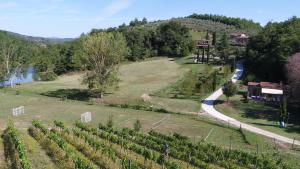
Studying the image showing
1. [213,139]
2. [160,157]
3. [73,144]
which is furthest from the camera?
[213,139]

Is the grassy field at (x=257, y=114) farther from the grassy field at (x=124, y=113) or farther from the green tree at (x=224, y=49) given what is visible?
the green tree at (x=224, y=49)

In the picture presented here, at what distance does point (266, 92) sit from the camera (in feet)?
231

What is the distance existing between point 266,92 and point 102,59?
1148 inches

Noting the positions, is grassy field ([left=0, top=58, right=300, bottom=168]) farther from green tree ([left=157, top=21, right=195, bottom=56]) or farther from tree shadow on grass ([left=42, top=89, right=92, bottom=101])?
green tree ([left=157, top=21, right=195, bottom=56])

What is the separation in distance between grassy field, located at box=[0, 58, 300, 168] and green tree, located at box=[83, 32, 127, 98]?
2.91 m

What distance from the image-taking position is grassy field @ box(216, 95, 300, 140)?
5147 cm

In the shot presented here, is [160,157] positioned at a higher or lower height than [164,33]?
lower

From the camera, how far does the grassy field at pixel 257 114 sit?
51.5 metres

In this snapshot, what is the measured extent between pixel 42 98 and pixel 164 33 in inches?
2921

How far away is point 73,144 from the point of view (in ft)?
124

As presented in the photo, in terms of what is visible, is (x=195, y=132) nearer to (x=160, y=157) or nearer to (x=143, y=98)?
(x=160, y=157)

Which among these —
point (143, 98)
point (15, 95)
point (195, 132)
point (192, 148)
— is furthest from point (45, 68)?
point (192, 148)

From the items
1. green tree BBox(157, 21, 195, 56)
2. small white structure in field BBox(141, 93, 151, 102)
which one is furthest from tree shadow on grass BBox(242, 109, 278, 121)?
green tree BBox(157, 21, 195, 56)

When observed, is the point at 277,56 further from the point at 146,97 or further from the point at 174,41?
the point at 174,41
